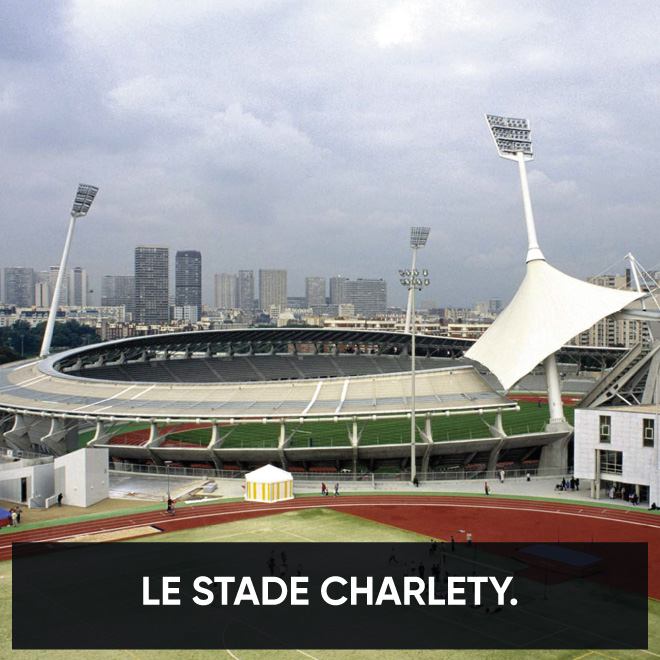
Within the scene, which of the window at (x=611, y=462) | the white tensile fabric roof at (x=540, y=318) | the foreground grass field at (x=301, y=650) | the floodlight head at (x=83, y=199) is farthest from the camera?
the floodlight head at (x=83, y=199)

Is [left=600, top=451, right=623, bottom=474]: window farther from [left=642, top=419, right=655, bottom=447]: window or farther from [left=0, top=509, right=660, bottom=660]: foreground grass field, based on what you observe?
[left=0, top=509, right=660, bottom=660]: foreground grass field

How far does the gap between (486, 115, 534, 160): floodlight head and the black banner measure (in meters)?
37.6

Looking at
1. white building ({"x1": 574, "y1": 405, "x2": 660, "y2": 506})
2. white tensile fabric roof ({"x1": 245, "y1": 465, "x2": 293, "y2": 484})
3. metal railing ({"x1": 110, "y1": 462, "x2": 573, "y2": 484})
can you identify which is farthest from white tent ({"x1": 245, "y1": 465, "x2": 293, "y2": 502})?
white building ({"x1": 574, "y1": 405, "x2": 660, "y2": 506})

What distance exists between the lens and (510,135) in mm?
57906

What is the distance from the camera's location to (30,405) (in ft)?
156

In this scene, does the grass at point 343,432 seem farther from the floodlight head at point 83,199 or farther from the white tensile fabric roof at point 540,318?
the floodlight head at point 83,199

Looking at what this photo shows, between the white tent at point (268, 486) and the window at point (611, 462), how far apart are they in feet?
54.2

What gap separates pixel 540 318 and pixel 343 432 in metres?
21.8

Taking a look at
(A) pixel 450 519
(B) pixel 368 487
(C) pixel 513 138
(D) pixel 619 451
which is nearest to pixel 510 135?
(C) pixel 513 138

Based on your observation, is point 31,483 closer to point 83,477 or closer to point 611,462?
point 83,477

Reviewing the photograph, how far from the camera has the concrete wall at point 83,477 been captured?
3622 cm

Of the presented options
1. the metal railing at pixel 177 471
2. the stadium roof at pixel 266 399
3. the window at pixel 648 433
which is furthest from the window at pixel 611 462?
the metal railing at pixel 177 471

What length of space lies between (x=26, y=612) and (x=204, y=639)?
626 cm

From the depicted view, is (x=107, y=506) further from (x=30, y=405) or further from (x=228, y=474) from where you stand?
(x=30, y=405)
